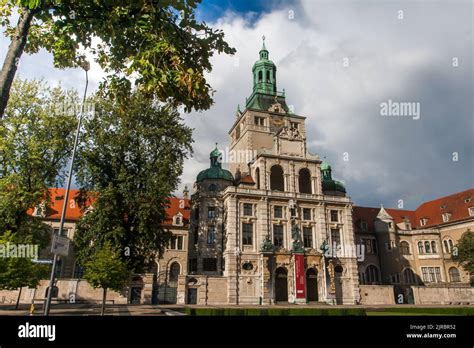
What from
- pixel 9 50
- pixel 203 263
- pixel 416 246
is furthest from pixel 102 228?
pixel 416 246

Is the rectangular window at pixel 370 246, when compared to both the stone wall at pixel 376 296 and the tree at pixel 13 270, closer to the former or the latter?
the stone wall at pixel 376 296

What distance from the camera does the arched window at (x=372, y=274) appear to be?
5706cm

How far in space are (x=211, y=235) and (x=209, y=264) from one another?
387cm

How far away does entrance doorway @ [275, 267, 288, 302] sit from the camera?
44.0 m

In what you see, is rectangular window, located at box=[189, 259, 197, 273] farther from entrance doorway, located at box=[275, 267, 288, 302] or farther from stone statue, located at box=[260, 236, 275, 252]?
entrance doorway, located at box=[275, 267, 288, 302]

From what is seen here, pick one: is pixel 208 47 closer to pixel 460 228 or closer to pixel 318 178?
pixel 318 178

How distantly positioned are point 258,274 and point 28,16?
4069 centimetres

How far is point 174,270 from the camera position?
4897 cm

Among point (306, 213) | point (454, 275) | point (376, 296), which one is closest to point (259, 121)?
point (306, 213)

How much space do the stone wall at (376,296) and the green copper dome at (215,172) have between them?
24274 mm

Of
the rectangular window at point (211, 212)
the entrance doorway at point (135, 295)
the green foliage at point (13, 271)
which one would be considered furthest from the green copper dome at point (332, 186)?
the green foliage at point (13, 271)

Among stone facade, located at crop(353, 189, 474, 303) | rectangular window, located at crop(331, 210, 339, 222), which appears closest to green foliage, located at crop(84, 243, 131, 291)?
rectangular window, located at crop(331, 210, 339, 222)
